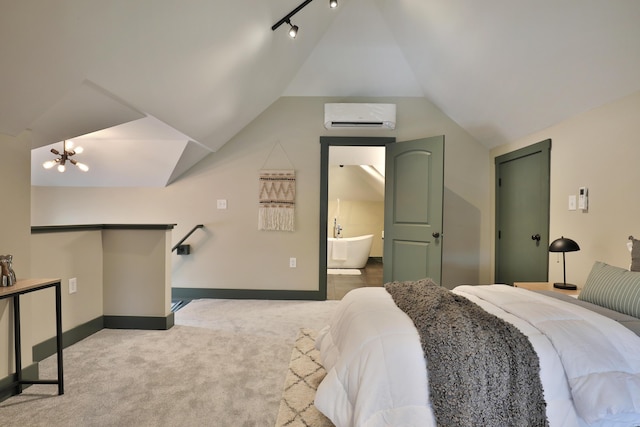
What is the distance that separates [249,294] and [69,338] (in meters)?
1.82

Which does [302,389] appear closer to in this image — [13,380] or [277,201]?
[13,380]

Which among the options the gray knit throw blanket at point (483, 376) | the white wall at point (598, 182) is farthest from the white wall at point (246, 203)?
the gray knit throw blanket at point (483, 376)

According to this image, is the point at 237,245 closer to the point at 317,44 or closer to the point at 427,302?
Result: the point at 317,44

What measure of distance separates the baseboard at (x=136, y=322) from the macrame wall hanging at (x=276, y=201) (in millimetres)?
1513

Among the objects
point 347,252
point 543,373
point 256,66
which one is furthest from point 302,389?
point 347,252

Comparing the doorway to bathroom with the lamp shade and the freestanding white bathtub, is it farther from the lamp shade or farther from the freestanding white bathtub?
the freestanding white bathtub

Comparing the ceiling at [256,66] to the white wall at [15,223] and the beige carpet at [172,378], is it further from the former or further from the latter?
the beige carpet at [172,378]

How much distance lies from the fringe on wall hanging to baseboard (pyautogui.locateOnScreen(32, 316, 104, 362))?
6.21 ft

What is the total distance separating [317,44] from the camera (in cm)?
355

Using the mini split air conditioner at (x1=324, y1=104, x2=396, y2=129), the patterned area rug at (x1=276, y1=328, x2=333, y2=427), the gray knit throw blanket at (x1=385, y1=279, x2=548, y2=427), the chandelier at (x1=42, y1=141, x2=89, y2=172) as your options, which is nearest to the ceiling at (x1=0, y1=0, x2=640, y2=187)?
the chandelier at (x1=42, y1=141, x2=89, y2=172)

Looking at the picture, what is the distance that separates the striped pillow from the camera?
1.55 meters

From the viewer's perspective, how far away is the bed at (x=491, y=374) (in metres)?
1.18

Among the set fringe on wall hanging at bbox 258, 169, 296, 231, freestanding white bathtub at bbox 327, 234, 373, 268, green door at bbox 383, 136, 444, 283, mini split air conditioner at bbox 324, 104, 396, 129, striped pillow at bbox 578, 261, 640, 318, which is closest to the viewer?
striped pillow at bbox 578, 261, 640, 318

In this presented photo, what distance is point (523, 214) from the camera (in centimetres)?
325
